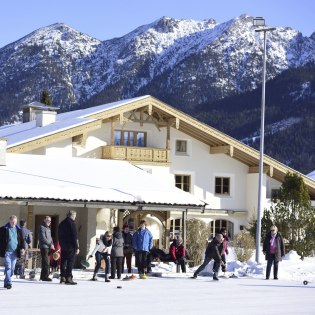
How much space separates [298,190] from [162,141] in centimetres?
981

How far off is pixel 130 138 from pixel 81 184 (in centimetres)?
→ 1643

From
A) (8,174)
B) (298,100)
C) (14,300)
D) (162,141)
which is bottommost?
(14,300)

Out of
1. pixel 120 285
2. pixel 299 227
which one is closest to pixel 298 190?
pixel 299 227

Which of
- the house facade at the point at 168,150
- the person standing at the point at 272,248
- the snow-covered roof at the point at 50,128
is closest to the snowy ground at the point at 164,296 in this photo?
the person standing at the point at 272,248

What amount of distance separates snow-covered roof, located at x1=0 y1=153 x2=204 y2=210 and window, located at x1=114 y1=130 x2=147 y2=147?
1139cm

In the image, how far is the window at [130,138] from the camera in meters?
41.7

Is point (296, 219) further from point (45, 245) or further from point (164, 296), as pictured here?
point (164, 296)

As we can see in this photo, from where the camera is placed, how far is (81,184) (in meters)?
25.7

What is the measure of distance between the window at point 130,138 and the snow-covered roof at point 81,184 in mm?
11393

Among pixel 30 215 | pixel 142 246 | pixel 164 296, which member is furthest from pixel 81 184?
pixel 164 296

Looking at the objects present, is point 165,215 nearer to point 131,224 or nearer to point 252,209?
point 131,224

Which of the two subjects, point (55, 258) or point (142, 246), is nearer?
point (55, 258)

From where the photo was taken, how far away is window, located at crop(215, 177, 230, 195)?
146 feet

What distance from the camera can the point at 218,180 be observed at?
44531 mm
